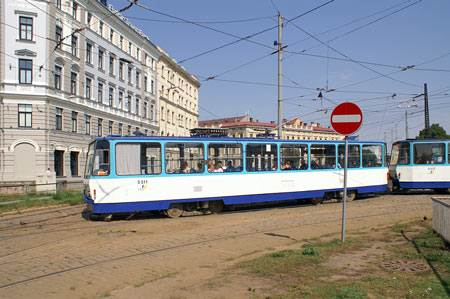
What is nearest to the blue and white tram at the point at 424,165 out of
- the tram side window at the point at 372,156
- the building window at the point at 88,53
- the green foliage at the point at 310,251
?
the tram side window at the point at 372,156

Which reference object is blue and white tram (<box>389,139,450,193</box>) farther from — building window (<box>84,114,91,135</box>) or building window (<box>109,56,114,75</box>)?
building window (<box>109,56,114,75</box>)

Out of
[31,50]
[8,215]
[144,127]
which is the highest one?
[31,50]

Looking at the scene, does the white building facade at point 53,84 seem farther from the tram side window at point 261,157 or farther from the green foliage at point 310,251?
the green foliage at point 310,251

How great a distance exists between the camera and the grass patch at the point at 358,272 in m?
4.87

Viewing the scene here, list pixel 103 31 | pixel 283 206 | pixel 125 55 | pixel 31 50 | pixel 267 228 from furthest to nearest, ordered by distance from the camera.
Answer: pixel 125 55 → pixel 103 31 → pixel 31 50 → pixel 283 206 → pixel 267 228

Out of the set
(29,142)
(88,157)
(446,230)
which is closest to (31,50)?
(29,142)

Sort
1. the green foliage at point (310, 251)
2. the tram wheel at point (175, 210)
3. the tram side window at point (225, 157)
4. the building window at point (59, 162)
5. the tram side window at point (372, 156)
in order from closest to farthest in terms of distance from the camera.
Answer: the green foliage at point (310, 251) → the tram wheel at point (175, 210) → the tram side window at point (225, 157) → the tram side window at point (372, 156) → the building window at point (59, 162)

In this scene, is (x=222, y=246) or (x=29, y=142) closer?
(x=222, y=246)

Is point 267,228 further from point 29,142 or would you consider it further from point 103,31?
point 103,31

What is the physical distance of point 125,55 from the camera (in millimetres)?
42281

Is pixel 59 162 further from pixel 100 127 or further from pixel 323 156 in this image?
pixel 323 156

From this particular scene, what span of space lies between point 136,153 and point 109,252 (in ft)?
15.5

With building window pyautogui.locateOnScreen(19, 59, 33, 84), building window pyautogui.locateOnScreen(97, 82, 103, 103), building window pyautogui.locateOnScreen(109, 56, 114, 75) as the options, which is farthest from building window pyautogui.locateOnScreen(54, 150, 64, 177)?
building window pyautogui.locateOnScreen(109, 56, 114, 75)

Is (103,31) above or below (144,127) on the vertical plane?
above
